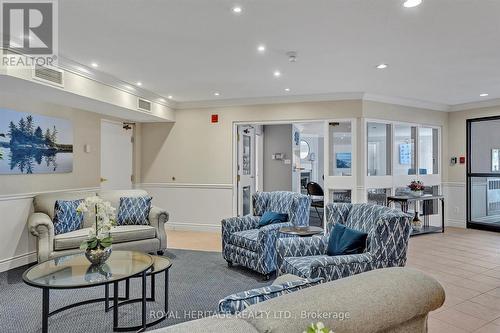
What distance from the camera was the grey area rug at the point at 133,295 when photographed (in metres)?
2.68

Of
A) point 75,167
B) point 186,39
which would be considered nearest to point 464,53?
point 186,39

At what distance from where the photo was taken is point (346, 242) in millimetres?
2832

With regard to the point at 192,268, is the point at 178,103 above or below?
above

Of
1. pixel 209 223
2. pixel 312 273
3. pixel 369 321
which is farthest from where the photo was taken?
pixel 209 223

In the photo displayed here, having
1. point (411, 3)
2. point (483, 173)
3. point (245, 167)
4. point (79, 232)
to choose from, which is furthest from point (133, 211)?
point (483, 173)

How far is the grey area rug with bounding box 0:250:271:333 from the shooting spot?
268cm

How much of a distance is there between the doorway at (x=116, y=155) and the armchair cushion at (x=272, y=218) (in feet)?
10.3

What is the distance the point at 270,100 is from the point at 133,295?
3.97 metres

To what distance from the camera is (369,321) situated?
1164 mm

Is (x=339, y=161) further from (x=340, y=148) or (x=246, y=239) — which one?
(x=246, y=239)

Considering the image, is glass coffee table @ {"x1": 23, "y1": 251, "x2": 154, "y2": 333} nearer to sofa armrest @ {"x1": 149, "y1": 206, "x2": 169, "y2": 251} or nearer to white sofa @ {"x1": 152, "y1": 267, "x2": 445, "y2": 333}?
sofa armrest @ {"x1": 149, "y1": 206, "x2": 169, "y2": 251}

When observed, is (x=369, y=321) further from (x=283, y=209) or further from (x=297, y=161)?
(x=297, y=161)

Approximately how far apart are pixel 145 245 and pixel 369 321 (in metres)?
3.75

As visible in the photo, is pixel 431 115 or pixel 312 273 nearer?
pixel 312 273
